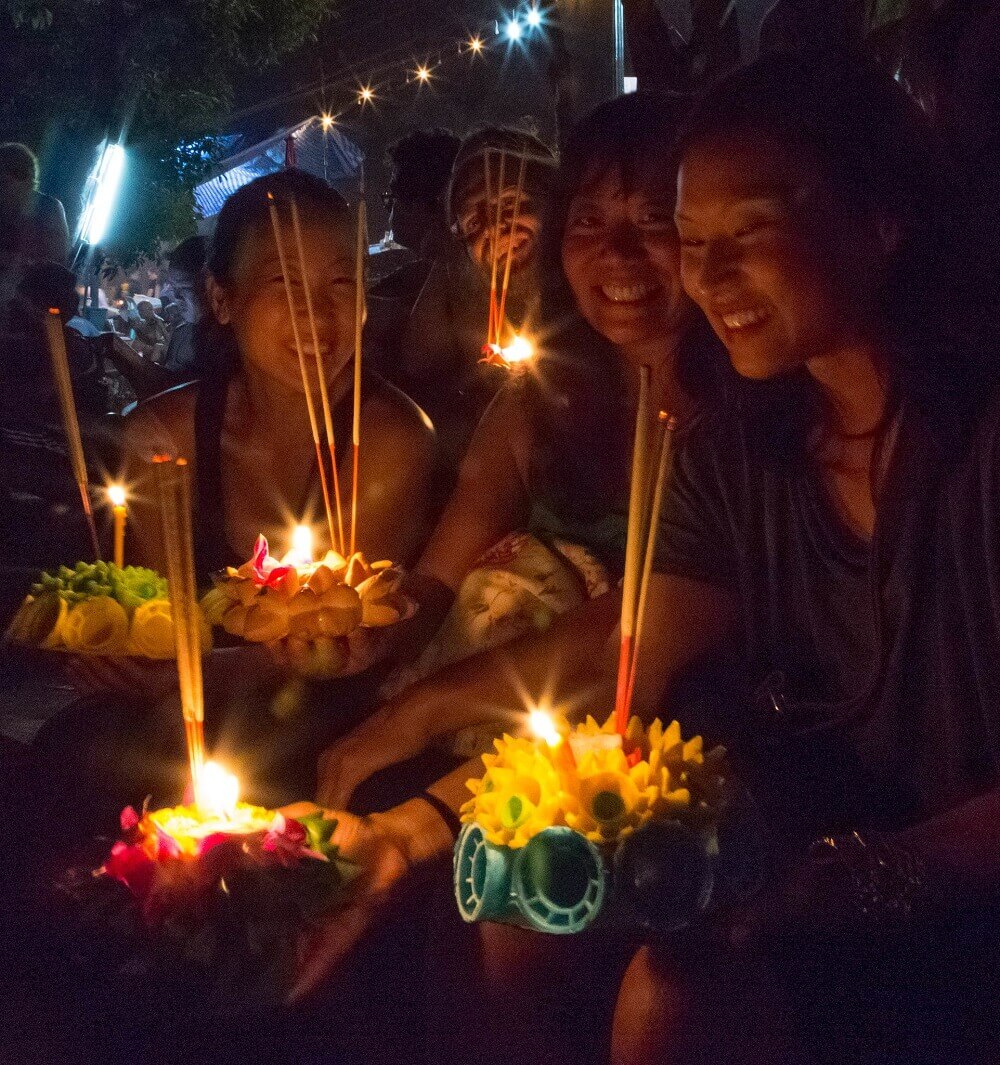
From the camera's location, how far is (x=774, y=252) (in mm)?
1732

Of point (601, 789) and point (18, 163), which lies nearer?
point (601, 789)

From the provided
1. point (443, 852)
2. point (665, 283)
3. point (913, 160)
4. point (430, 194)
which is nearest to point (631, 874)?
point (443, 852)

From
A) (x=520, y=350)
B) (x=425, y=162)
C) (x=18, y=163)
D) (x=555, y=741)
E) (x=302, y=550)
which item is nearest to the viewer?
(x=555, y=741)

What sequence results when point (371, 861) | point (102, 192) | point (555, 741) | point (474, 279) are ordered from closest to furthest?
point (555, 741)
point (371, 861)
point (474, 279)
point (102, 192)

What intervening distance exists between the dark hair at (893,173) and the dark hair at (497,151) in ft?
5.56

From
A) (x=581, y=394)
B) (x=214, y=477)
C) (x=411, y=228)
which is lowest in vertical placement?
(x=581, y=394)

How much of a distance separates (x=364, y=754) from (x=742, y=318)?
107 centimetres

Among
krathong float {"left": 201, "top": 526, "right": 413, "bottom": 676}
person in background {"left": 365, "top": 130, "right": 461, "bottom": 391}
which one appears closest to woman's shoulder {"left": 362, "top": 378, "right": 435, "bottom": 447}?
krathong float {"left": 201, "top": 526, "right": 413, "bottom": 676}

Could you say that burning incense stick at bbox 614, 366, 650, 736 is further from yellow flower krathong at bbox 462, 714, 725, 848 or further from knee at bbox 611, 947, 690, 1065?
knee at bbox 611, 947, 690, 1065

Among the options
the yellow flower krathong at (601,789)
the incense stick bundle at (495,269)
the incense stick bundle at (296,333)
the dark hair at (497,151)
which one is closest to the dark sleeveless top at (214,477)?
the incense stick bundle at (296,333)

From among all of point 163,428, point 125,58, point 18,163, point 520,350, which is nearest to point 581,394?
point 520,350

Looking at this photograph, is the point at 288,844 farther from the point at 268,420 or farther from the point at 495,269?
the point at 495,269

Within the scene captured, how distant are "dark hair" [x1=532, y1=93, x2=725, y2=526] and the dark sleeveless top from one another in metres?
0.51

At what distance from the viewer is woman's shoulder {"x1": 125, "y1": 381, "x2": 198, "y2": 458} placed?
10.1 ft
